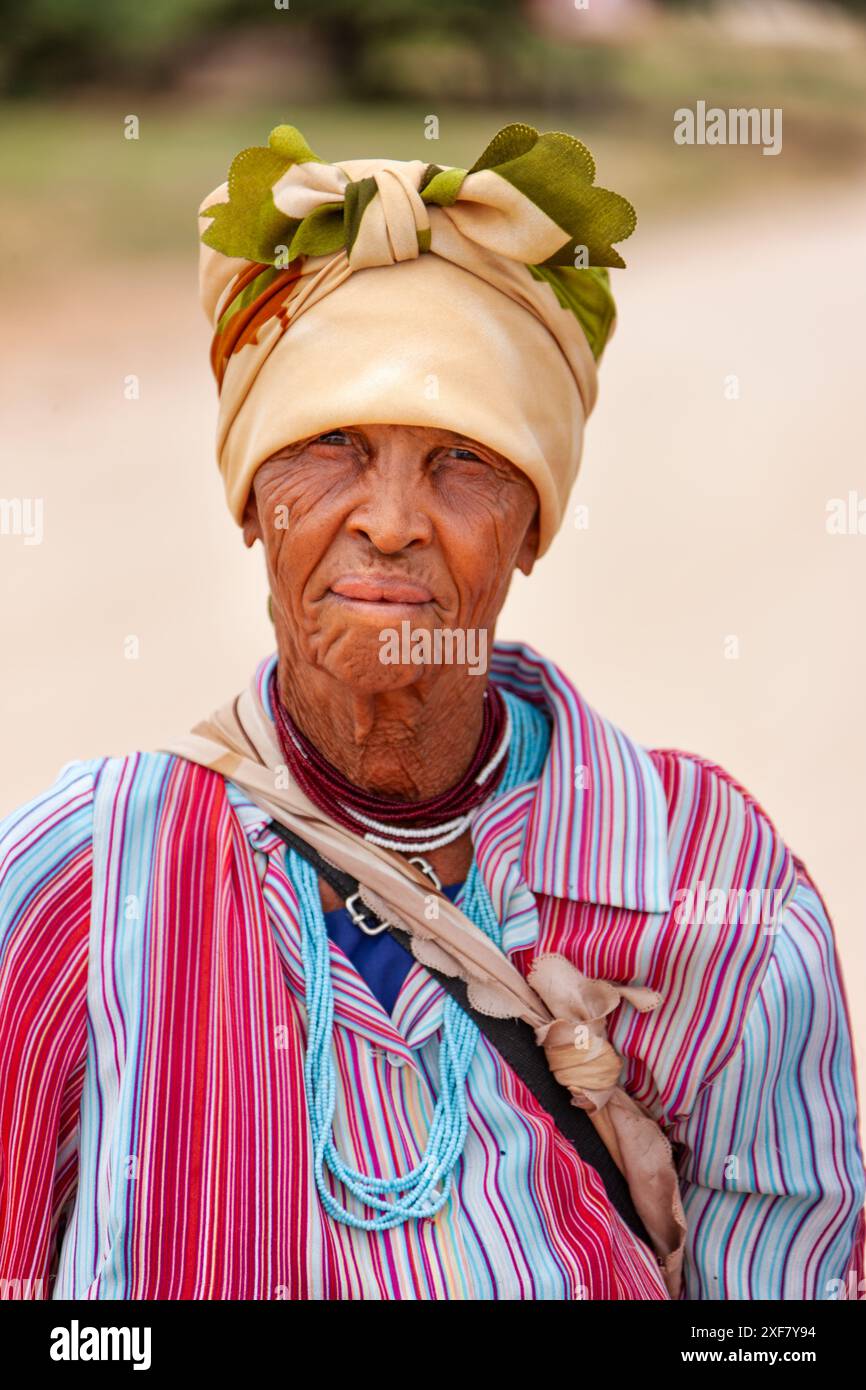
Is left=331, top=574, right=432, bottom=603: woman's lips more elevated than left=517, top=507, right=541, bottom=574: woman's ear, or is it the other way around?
left=517, top=507, right=541, bottom=574: woman's ear

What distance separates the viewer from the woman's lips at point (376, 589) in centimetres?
219

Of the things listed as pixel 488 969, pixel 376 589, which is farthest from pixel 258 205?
pixel 488 969

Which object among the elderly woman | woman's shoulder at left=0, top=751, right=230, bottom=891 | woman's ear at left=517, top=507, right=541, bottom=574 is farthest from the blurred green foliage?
woman's shoulder at left=0, top=751, right=230, bottom=891

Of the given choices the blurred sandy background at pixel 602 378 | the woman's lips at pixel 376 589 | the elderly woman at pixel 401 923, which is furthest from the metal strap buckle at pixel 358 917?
the blurred sandy background at pixel 602 378

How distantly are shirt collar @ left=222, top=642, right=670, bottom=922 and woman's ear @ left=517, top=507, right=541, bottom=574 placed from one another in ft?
0.68

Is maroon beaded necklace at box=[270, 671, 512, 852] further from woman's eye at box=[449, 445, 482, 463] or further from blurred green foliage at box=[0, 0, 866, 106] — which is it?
blurred green foliage at box=[0, 0, 866, 106]

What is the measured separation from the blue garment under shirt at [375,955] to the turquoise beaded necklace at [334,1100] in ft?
0.15

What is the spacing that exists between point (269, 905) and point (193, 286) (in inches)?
238

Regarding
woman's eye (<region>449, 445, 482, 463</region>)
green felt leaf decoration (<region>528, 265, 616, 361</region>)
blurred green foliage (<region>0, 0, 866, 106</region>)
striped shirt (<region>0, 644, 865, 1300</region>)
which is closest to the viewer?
striped shirt (<region>0, 644, 865, 1300</region>)

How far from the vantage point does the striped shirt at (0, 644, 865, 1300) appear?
2.12 metres

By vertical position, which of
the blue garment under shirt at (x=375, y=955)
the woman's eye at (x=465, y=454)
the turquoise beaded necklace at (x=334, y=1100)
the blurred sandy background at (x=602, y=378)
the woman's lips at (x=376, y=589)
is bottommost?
the turquoise beaded necklace at (x=334, y=1100)

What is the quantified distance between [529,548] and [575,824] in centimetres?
39

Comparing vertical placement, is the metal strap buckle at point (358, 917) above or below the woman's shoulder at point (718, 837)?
below

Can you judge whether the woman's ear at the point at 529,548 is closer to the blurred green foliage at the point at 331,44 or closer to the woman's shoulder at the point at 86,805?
the woman's shoulder at the point at 86,805
